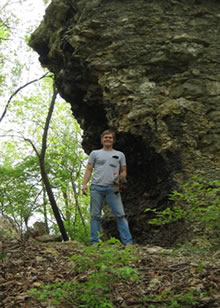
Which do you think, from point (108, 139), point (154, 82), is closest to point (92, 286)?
point (108, 139)

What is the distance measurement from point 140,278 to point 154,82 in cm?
491

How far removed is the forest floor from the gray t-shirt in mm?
1463

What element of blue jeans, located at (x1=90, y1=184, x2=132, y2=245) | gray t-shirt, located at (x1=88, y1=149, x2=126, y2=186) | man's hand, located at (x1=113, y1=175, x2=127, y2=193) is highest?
gray t-shirt, located at (x1=88, y1=149, x2=126, y2=186)

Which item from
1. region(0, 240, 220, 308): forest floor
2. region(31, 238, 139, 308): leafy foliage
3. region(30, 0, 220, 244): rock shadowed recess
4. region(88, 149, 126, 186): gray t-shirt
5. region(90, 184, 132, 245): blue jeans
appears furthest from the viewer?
region(30, 0, 220, 244): rock shadowed recess

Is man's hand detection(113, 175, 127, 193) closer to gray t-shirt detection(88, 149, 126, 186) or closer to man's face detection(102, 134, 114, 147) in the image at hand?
gray t-shirt detection(88, 149, 126, 186)

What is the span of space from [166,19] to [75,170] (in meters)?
13.0

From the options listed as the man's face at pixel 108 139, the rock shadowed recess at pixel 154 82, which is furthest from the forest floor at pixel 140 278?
the rock shadowed recess at pixel 154 82

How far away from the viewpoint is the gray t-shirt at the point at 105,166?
627 cm

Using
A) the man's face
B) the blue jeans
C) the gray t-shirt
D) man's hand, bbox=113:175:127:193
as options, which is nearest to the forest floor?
the blue jeans

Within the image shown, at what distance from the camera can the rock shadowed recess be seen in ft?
23.5

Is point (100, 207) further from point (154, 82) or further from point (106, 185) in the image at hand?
point (154, 82)

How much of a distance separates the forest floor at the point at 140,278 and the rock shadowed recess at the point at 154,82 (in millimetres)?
2501

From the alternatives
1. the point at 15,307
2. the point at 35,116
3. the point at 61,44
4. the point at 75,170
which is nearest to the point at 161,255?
the point at 15,307

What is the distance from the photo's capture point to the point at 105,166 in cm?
632
